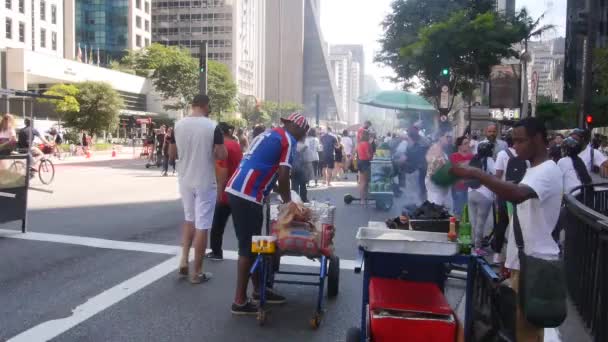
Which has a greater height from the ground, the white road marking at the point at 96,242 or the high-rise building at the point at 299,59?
the high-rise building at the point at 299,59

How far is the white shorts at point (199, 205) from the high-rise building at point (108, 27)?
9756 cm

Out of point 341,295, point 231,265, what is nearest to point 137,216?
point 231,265

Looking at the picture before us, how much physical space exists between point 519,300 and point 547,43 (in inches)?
2770

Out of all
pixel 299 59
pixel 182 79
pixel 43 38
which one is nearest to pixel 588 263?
pixel 182 79

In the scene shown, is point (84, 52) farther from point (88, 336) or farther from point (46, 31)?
point (88, 336)

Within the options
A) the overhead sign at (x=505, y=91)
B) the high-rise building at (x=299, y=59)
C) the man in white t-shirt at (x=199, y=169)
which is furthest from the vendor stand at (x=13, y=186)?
the high-rise building at (x=299, y=59)

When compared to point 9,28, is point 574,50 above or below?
below

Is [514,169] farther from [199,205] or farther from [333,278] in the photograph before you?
[199,205]

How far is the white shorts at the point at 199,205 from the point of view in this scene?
6.69 metres

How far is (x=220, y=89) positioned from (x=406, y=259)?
74945mm

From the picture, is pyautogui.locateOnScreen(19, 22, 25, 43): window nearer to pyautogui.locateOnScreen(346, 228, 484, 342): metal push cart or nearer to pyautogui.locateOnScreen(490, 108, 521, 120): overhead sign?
pyautogui.locateOnScreen(490, 108, 521, 120): overhead sign

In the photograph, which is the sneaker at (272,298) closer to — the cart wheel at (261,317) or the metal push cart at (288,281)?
the metal push cart at (288,281)

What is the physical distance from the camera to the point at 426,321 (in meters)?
4.07

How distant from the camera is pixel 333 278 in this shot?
6.33 m
